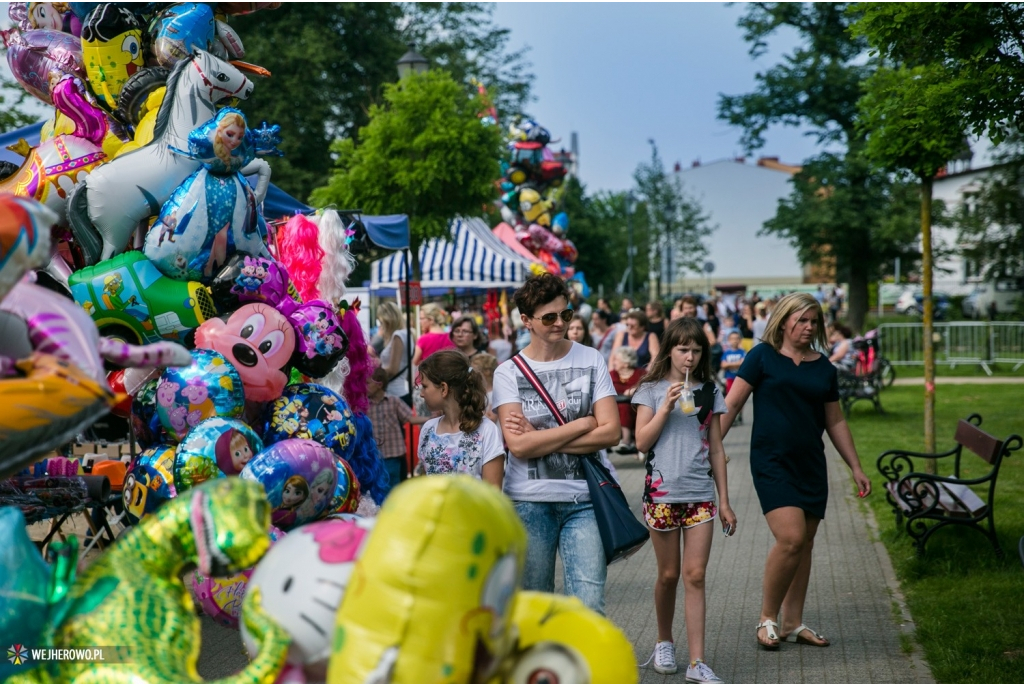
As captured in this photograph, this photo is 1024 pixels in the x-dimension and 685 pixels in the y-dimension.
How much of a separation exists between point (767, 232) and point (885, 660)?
3203cm

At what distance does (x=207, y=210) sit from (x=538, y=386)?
1.75 m

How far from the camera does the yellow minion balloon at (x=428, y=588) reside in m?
1.99

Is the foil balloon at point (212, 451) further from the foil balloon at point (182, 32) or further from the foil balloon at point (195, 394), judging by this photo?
the foil balloon at point (182, 32)

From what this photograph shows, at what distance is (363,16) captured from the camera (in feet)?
107

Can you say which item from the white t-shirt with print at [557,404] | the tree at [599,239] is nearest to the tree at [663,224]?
the tree at [599,239]

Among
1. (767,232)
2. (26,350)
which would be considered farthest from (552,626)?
(767,232)

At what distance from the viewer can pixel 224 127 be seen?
4848 millimetres

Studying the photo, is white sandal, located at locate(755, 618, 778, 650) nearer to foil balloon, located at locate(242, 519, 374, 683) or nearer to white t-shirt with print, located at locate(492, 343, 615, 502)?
white t-shirt with print, located at locate(492, 343, 615, 502)

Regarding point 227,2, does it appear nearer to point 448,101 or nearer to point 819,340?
point 819,340

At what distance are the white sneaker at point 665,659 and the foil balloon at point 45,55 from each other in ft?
13.9

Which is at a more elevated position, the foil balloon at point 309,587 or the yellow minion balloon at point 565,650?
the foil balloon at point 309,587

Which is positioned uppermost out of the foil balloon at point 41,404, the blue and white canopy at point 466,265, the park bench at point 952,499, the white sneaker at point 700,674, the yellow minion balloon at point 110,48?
the yellow minion balloon at point 110,48

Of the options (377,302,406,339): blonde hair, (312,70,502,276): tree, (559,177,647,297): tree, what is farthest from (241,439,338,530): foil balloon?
(559,177,647,297): tree

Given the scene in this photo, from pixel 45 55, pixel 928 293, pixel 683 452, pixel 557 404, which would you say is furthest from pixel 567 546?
pixel 928 293
